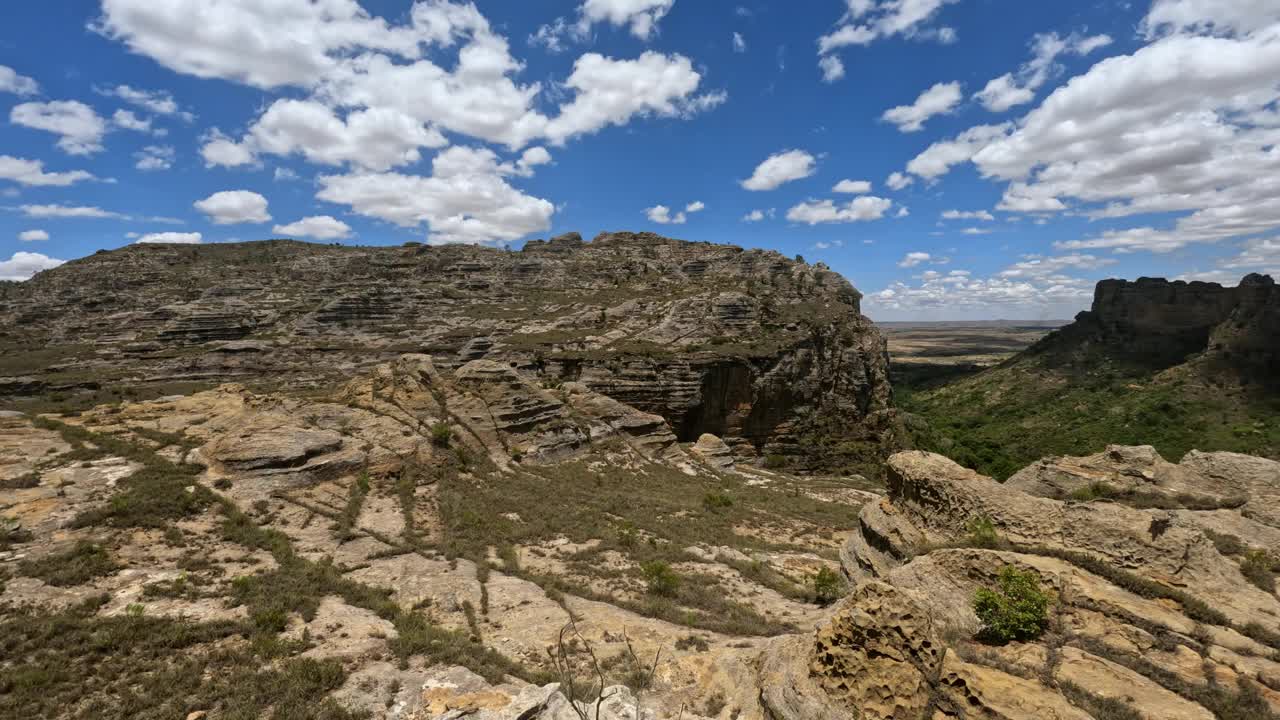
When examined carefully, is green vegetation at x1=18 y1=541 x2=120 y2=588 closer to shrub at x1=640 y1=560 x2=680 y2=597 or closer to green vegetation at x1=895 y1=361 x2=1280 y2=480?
shrub at x1=640 y1=560 x2=680 y2=597

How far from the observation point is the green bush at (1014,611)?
9.52 m

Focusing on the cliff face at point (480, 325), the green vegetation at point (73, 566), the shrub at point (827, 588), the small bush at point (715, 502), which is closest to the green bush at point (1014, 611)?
the shrub at point (827, 588)

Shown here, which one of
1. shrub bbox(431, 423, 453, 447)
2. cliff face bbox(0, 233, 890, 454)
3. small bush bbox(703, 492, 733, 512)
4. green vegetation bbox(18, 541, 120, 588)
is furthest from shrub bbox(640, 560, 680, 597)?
cliff face bbox(0, 233, 890, 454)

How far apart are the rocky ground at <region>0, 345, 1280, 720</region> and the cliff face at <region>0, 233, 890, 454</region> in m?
28.3

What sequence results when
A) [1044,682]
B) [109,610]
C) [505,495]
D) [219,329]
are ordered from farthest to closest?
[219,329]
[505,495]
[109,610]
[1044,682]

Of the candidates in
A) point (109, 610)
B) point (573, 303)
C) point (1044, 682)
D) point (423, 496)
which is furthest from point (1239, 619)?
point (573, 303)

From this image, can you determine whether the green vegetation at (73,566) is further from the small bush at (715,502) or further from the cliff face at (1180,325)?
the cliff face at (1180,325)

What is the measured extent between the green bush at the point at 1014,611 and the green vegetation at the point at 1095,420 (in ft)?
204

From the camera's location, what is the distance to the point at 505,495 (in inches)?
1094

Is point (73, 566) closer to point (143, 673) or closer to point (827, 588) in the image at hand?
point (143, 673)

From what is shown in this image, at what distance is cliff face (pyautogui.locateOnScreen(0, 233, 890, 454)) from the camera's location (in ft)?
212

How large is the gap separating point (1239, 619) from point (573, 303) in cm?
9471

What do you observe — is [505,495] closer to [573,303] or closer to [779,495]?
[779,495]

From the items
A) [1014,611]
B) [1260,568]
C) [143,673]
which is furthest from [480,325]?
[1260,568]
